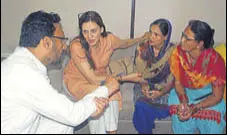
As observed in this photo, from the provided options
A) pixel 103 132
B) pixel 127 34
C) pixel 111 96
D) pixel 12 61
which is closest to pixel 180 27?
pixel 127 34

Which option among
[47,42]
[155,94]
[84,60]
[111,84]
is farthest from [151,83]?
[47,42]

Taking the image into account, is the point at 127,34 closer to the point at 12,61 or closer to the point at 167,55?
the point at 167,55

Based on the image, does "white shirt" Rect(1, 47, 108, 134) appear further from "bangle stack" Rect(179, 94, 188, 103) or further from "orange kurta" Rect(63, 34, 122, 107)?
"bangle stack" Rect(179, 94, 188, 103)

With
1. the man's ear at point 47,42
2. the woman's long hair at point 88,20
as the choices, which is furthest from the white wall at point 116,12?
the man's ear at point 47,42

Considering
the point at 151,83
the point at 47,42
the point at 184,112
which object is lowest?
the point at 184,112

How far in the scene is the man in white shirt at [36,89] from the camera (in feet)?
3.97

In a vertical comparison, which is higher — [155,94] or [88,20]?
[88,20]

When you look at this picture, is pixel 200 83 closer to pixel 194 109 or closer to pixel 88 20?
pixel 194 109

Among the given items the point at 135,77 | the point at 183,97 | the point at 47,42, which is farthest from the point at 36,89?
the point at 183,97

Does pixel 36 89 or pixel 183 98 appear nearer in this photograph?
pixel 36 89

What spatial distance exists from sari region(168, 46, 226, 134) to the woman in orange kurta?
18 cm

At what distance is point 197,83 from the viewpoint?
4.47ft

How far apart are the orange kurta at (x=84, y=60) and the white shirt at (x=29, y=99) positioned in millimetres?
136

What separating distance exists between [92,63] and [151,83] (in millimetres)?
267
